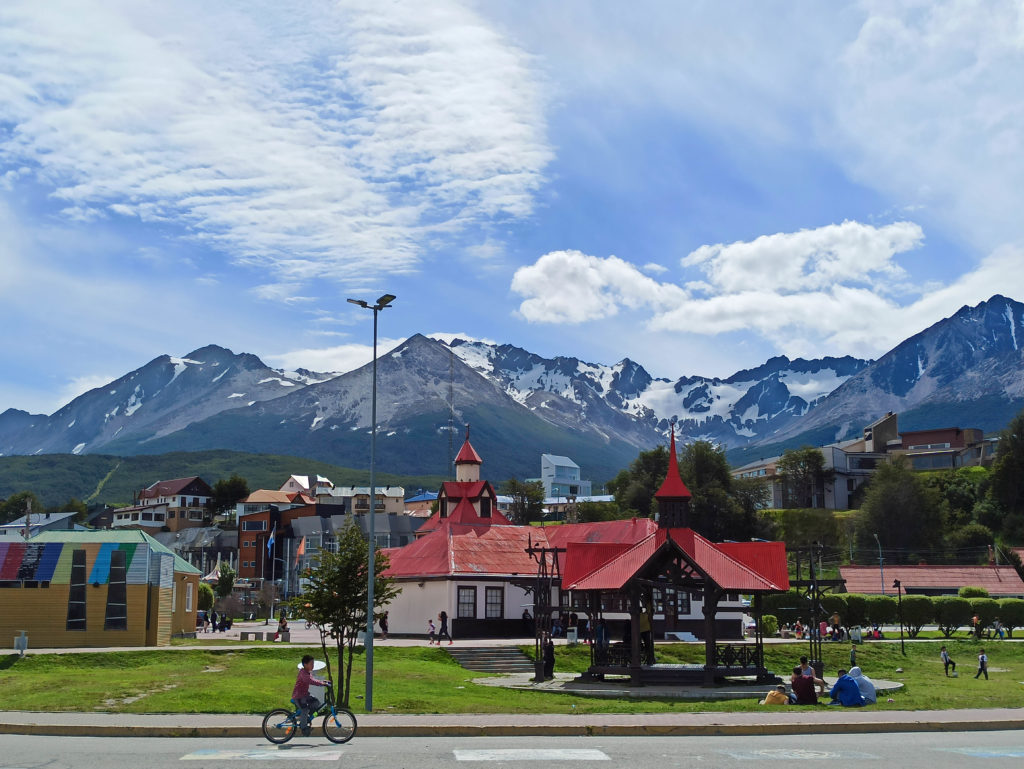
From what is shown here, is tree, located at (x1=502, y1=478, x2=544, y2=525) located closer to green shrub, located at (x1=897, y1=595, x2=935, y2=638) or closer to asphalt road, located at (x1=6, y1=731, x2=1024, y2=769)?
green shrub, located at (x1=897, y1=595, x2=935, y2=638)

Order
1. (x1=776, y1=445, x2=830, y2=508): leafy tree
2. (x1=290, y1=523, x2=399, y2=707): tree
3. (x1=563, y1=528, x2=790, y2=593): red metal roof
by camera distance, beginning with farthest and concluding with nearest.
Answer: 1. (x1=776, y1=445, x2=830, y2=508): leafy tree
2. (x1=563, y1=528, x2=790, y2=593): red metal roof
3. (x1=290, y1=523, x2=399, y2=707): tree

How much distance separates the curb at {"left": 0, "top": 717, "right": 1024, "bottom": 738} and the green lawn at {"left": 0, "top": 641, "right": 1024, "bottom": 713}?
3113mm

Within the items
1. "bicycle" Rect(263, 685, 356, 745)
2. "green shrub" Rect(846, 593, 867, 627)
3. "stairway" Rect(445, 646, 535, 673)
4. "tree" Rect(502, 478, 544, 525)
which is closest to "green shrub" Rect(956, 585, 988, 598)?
"green shrub" Rect(846, 593, 867, 627)

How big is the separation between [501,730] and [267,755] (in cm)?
500

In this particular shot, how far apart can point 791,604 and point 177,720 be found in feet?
155

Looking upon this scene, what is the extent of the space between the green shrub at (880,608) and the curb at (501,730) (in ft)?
138

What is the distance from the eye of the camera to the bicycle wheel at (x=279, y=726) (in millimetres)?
19484

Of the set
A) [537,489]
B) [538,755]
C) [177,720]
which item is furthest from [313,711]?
[537,489]

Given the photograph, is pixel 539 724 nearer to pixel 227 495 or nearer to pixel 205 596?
pixel 205 596

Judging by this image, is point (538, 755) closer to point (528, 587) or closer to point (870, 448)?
point (528, 587)

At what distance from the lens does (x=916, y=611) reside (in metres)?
60.2

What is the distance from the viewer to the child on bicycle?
794 inches

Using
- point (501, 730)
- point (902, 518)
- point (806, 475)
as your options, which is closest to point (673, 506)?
point (501, 730)

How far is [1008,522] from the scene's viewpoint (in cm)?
9931
